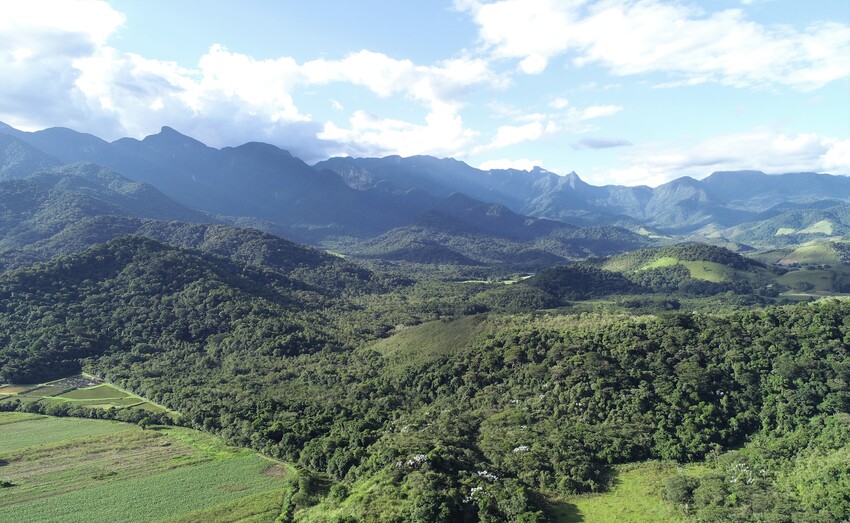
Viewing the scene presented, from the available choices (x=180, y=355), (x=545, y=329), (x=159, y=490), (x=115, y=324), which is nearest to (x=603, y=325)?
(x=545, y=329)

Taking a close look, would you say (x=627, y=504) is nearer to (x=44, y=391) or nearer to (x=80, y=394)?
(x=80, y=394)

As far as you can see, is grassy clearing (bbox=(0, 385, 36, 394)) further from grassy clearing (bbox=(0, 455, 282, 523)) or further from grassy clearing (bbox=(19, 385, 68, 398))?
grassy clearing (bbox=(0, 455, 282, 523))

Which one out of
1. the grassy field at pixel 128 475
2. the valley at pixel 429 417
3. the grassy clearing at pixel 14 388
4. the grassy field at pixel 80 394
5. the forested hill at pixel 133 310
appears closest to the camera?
the valley at pixel 429 417

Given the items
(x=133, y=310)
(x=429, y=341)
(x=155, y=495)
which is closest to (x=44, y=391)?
(x=133, y=310)

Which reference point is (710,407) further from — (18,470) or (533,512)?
(18,470)

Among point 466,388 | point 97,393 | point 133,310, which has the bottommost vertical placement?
point 97,393

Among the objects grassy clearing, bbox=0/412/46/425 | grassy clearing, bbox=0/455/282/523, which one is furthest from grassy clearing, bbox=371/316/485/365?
grassy clearing, bbox=0/412/46/425

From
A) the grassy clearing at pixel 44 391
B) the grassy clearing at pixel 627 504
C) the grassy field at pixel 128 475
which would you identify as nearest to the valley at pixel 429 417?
the grassy clearing at pixel 627 504

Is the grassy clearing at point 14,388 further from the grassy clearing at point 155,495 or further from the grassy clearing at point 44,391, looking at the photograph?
the grassy clearing at point 155,495
